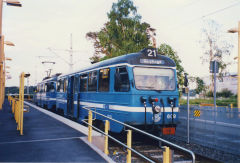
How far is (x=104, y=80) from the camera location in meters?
11.0

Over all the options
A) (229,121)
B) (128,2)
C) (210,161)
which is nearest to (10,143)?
(210,161)

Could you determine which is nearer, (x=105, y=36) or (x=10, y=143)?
(x=10, y=143)

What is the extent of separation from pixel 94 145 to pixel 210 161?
10.9 feet

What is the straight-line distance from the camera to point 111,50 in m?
34.3

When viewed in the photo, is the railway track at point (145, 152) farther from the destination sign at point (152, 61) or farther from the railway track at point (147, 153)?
the destination sign at point (152, 61)

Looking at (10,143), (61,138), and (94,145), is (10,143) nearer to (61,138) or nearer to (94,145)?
(61,138)

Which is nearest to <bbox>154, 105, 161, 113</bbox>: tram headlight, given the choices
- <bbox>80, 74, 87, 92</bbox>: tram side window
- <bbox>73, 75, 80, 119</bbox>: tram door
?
<bbox>80, 74, 87, 92</bbox>: tram side window

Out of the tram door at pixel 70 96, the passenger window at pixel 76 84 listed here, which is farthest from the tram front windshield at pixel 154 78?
the tram door at pixel 70 96

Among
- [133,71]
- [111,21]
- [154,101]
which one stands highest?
[111,21]

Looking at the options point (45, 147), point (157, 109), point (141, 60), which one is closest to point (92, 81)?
point (141, 60)

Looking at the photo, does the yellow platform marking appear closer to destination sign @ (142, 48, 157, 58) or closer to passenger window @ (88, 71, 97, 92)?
destination sign @ (142, 48, 157, 58)

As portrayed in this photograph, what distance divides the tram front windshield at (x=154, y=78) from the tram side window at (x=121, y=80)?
12.9 inches

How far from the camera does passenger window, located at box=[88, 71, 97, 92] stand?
1198 cm

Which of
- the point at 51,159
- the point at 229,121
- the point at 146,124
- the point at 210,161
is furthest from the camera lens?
the point at 229,121
